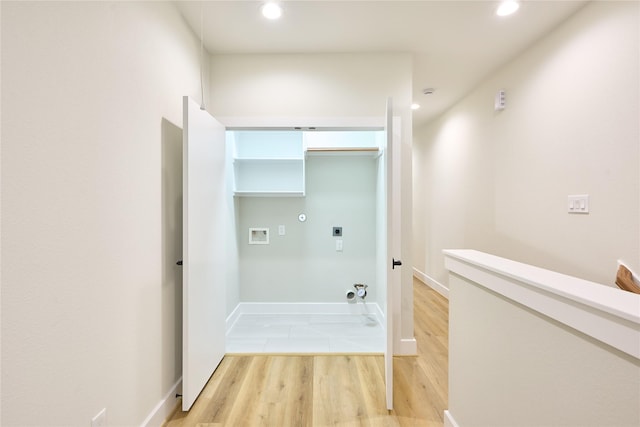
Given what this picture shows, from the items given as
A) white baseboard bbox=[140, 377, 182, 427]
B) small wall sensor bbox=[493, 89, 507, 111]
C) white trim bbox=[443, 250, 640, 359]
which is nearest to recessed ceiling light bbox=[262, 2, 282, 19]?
white trim bbox=[443, 250, 640, 359]

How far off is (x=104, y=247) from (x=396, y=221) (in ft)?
6.40

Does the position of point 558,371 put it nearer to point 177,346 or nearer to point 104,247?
point 104,247

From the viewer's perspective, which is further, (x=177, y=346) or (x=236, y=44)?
(x=236, y=44)

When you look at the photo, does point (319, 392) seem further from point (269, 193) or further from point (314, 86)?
point (314, 86)

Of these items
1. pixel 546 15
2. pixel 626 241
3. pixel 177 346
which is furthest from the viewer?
pixel 546 15

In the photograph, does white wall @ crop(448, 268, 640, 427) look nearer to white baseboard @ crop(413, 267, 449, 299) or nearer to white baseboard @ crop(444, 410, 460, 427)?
white baseboard @ crop(444, 410, 460, 427)

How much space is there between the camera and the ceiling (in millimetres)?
1853

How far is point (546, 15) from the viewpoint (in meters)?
1.98

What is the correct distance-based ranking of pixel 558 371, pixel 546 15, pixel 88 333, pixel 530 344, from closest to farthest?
pixel 558 371 < pixel 530 344 < pixel 88 333 < pixel 546 15

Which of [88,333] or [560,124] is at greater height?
[560,124]

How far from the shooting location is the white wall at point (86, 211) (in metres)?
0.85

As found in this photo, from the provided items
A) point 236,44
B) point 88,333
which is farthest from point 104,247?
point 236,44

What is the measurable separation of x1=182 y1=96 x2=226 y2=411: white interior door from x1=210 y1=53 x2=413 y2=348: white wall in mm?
426

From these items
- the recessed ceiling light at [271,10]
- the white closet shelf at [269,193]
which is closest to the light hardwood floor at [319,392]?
the white closet shelf at [269,193]
